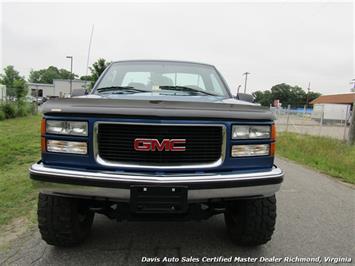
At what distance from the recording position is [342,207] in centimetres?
416

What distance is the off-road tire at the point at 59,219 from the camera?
251 centimetres

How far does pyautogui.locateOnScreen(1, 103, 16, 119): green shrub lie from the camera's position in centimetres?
1702

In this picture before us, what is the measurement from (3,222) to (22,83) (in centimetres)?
2056

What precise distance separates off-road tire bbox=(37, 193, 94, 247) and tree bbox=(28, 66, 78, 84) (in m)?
104

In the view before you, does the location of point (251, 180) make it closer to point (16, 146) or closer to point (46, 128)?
point (46, 128)

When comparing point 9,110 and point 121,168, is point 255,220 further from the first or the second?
point 9,110

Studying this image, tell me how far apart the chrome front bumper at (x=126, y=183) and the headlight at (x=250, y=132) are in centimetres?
28

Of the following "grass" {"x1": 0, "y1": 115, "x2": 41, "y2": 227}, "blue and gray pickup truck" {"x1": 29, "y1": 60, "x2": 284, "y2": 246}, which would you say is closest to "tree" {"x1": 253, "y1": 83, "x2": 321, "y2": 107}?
"grass" {"x1": 0, "y1": 115, "x2": 41, "y2": 227}

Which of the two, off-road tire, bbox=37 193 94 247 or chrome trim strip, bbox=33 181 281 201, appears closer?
chrome trim strip, bbox=33 181 281 201

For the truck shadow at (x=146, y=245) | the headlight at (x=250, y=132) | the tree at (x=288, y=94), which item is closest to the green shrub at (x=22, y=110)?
the truck shadow at (x=146, y=245)

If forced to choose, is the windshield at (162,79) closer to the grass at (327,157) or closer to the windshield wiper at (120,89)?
the windshield wiper at (120,89)

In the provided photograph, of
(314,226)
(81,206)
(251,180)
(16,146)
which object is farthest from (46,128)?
(16,146)

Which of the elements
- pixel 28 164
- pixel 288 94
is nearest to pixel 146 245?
pixel 28 164

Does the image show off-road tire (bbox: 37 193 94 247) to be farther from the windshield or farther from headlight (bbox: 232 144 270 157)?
headlight (bbox: 232 144 270 157)
